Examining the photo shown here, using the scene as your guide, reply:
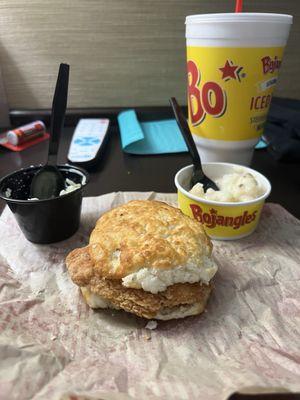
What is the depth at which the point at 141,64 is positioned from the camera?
124 centimetres

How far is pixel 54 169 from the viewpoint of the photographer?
77 cm

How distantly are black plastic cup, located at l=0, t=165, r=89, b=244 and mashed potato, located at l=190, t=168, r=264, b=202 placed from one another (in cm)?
25

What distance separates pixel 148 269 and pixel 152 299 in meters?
0.05

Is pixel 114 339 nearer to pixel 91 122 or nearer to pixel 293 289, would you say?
pixel 293 289

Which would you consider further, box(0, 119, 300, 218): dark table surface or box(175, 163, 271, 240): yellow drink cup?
box(0, 119, 300, 218): dark table surface

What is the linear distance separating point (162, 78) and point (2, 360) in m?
1.06

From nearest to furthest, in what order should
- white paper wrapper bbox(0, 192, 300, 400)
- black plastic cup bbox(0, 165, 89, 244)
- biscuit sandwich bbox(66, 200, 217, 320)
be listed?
white paper wrapper bbox(0, 192, 300, 400) < biscuit sandwich bbox(66, 200, 217, 320) < black plastic cup bbox(0, 165, 89, 244)

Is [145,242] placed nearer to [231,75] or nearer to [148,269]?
A: [148,269]

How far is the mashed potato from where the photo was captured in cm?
71

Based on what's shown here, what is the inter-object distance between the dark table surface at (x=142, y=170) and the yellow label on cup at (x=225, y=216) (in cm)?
15

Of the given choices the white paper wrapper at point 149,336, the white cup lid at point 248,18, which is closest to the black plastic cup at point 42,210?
the white paper wrapper at point 149,336

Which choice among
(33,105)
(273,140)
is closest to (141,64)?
(33,105)

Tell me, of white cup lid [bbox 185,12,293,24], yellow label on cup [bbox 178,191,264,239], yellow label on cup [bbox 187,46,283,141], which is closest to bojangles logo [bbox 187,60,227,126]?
yellow label on cup [bbox 187,46,283,141]

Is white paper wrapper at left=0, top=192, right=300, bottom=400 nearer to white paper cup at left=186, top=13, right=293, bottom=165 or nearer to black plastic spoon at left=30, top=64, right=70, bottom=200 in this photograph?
black plastic spoon at left=30, top=64, right=70, bottom=200
